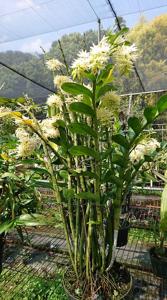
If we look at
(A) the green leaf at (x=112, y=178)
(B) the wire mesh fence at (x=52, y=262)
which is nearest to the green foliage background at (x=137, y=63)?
(B) the wire mesh fence at (x=52, y=262)

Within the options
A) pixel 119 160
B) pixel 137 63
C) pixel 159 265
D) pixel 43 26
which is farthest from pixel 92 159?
pixel 137 63

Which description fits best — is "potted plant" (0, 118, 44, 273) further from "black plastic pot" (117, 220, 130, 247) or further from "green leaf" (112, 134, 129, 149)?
"black plastic pot" (117, 220, 130, 247)

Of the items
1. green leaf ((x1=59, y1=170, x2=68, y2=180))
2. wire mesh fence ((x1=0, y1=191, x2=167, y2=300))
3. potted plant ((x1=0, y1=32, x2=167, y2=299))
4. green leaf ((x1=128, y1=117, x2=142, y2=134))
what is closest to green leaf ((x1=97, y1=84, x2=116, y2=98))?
potted plant ((x1=0, y1=32, x2=167, y2=299))

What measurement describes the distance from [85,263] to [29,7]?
15.4 feet

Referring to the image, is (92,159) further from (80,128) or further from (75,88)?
(75,88)

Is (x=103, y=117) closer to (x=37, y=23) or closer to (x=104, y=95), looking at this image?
(x=104, y=95)

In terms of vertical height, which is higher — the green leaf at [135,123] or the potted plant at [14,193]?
the green leaf at [135,123]

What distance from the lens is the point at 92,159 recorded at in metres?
0.93

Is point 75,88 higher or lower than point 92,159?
higher

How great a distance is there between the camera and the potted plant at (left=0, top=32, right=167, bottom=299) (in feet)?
2.53

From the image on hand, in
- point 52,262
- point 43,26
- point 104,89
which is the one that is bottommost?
point 52,262

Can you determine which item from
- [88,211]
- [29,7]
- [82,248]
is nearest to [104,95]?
[88,211]

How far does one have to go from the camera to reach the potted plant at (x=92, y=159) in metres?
0.77

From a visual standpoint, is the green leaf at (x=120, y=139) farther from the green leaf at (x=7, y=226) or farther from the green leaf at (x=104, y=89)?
the green leaf at (x=7, y=226)
